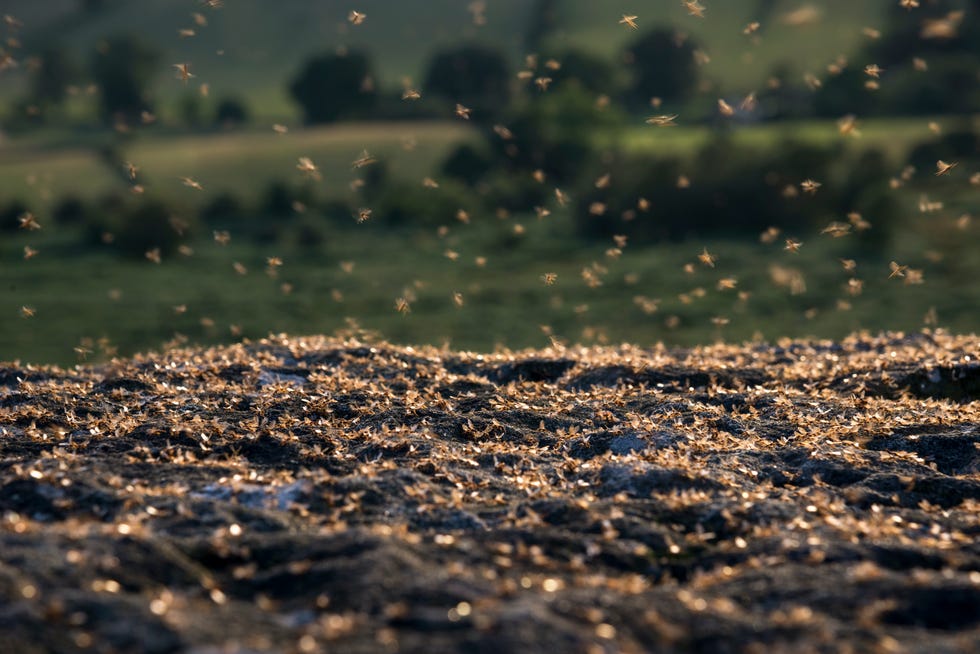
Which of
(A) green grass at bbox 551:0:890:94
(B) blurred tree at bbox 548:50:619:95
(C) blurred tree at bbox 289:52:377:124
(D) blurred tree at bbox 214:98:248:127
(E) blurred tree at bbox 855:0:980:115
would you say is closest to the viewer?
(E) blurred tree at bbox 855:0:980:115

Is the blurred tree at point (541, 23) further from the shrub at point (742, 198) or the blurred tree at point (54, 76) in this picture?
the shrub at point (742, 198)

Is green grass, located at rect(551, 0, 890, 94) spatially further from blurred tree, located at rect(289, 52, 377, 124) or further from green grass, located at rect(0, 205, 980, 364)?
green grass, located at rect(0, 205, 980, 364)

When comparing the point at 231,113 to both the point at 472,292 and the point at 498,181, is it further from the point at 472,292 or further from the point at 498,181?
the point at 472,292

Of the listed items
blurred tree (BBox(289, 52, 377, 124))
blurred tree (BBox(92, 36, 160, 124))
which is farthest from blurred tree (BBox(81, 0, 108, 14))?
blurred tree (BBox(289, 52, 377, 124))

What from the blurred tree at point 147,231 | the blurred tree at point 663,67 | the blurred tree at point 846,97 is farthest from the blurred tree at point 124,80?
the blurred tree at point 846,97

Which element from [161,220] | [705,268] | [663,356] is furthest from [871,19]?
[663,356]

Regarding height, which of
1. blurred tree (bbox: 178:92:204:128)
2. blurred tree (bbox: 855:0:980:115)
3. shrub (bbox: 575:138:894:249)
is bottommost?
blurred tree (bbox: 178:92:204:128)

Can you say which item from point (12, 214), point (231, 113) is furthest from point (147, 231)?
point (231, 113)
